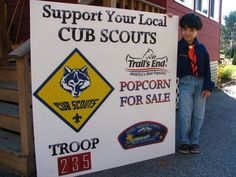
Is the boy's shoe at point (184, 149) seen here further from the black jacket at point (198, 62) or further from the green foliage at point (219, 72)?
the green foliage at point (219, 72)

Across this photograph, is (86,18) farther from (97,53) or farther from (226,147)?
(226,147)

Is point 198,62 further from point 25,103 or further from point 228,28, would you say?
point 228,28

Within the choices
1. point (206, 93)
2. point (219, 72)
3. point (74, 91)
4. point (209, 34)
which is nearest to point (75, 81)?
point (74, 91)

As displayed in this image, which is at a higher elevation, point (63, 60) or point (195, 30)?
point (195, 30)

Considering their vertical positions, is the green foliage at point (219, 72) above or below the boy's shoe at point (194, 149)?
above

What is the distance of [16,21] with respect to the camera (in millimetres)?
6824

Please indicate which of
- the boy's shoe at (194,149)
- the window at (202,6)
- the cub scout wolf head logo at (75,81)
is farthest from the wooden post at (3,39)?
the window at (202,6)

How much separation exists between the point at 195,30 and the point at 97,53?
1.27 metres

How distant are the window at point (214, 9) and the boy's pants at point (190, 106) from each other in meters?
8.09

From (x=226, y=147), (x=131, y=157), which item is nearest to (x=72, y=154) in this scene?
(x=131, y=157)

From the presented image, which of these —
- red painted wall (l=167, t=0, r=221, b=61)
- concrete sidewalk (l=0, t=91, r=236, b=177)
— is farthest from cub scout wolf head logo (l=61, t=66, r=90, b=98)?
red painted wall (l=167, t=0, r=221, b=61)

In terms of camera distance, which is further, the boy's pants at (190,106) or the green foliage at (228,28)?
the green foliage at (228,28)

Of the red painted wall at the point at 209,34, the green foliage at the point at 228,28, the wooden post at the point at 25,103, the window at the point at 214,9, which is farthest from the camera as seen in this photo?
the green foliage at the point at 228,28

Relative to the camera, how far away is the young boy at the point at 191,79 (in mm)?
3836
